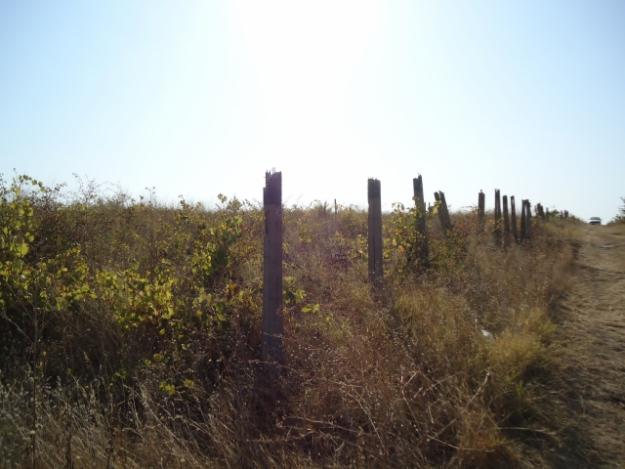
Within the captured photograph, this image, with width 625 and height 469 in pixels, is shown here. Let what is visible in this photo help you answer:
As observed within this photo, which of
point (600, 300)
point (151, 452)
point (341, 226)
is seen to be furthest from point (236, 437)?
point (341, 226)

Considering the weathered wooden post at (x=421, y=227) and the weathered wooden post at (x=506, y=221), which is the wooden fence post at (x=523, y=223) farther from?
the weathered wooden post at (x=421, y=227)

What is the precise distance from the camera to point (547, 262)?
770 centimetres

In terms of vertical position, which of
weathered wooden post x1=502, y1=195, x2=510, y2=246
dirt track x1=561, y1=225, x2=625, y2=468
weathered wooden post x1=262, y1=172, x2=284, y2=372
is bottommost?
dirt track x1=561, y1=225, x2=625, y2=468

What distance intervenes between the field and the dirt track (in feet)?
0.23

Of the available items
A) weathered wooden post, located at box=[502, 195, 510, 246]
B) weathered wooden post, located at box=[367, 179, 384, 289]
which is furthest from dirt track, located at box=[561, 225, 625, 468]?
weathered wooden post, located at box=[502, 195, 510, 246]

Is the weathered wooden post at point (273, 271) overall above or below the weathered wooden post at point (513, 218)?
A: below

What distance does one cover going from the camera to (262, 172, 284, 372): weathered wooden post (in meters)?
2.96

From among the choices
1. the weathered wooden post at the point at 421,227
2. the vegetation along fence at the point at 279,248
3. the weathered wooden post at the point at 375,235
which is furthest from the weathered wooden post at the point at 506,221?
the weathered wooden post at the point at 375,235

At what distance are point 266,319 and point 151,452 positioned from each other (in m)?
1.12

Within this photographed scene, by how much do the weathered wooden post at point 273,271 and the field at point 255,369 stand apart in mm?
121

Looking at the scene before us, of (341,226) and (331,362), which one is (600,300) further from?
(341,226)

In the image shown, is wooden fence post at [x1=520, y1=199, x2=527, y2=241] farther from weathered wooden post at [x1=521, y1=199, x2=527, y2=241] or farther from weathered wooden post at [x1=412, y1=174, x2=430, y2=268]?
weathered wooden post at [x1=412, y1=174, x2=430, y2=268]

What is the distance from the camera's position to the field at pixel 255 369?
2.29 m

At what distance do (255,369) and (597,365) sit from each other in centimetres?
297
